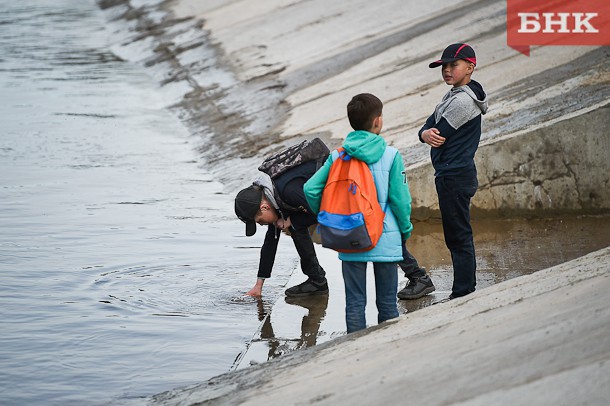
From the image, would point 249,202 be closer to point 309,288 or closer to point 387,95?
point 309,288

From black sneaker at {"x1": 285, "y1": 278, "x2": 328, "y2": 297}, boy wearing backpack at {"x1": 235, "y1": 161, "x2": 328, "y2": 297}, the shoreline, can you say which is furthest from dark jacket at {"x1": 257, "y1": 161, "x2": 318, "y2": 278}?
the shoreline

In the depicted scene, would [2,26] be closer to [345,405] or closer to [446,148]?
[446,148]

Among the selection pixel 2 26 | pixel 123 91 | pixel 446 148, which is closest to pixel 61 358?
pixel 446 148

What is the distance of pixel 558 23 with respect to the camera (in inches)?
495

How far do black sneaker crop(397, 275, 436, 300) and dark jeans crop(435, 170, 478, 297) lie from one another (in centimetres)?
33

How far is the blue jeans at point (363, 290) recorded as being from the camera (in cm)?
543

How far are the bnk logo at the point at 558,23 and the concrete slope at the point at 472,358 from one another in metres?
6.36

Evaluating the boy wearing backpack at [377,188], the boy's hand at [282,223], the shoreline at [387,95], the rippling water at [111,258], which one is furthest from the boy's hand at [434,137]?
the shoreline at [387,95]

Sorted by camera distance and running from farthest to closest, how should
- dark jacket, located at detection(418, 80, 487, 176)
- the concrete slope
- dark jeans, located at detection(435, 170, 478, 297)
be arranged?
dark jeans, located at detection(435, 170, 478, 297) < dark jacket, located at detection(418, 80, 487, 176) < the concrete slope

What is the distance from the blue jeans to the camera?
17.8 feet

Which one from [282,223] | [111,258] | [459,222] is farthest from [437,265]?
[111,258]

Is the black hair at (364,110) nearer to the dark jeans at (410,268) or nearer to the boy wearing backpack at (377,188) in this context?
the boy wearing backpack at (377,188)

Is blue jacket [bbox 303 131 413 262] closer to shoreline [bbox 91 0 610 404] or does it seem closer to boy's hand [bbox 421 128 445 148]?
boy's hand [bbox 421 128 445 148]

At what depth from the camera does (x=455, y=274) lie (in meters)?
6.20
